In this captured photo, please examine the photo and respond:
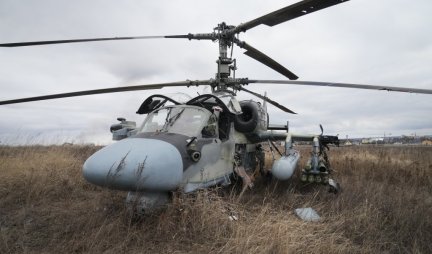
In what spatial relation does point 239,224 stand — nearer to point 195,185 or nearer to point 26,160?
point 195,185

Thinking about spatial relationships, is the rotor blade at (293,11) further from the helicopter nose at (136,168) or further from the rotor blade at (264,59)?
the helicopter nose at (136,168)

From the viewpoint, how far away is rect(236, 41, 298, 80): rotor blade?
298 inches

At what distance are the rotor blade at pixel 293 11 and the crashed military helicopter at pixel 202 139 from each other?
2cm

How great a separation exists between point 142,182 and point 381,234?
3568 mm

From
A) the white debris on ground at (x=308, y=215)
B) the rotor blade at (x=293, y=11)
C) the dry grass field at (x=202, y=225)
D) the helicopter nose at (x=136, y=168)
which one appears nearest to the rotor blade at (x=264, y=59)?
the rotor blade at (x=293, y=11)

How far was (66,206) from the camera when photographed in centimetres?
633

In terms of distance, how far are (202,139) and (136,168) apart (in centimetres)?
183

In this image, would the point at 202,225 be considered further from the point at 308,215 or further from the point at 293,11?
the point at 293,11

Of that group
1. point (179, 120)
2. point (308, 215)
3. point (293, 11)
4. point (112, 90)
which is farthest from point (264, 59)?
point (308, 215)

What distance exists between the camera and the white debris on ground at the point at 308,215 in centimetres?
548

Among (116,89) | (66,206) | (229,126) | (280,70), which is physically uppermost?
(280,70)

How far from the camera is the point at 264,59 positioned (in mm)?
7809

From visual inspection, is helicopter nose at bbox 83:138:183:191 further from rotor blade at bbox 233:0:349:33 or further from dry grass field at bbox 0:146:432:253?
rotor blade at bbox 233:0:349:33

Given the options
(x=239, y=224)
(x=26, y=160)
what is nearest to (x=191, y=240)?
(x=239, y=224)
